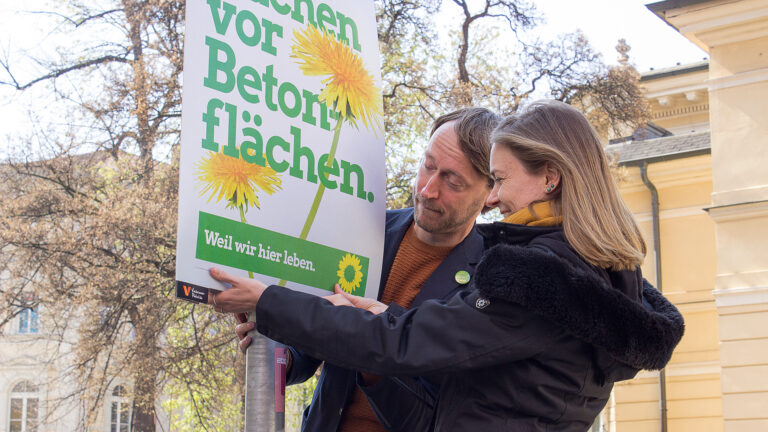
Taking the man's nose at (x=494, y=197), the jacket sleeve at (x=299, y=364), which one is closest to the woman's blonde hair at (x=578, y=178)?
the man's nose at (x=494, y=197)

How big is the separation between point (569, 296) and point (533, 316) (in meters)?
0.12

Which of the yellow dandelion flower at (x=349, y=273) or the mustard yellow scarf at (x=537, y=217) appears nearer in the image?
the mustard yellow scarf at (x=537, y=217)

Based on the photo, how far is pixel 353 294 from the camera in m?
3.57

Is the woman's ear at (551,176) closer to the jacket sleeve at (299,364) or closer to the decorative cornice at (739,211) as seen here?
the jacket sleeve at (299,364)

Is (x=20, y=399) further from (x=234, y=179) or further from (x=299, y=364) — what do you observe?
(x=234, y=179)

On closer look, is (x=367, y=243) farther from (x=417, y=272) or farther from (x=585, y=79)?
(x=585, y=79)

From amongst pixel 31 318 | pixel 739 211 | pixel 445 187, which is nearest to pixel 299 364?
pixel 445 187

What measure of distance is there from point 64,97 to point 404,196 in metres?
6.25

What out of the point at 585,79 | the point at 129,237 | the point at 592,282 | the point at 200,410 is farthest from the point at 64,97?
the point at 592,282

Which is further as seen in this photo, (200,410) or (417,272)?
(200,410)

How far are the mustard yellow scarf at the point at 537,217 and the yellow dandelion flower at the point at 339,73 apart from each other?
109 cm

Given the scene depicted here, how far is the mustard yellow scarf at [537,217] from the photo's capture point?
2824 millimetres

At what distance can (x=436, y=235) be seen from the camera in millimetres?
3793

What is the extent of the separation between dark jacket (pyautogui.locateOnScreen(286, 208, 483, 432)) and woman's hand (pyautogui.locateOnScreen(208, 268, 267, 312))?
18.2 inches
